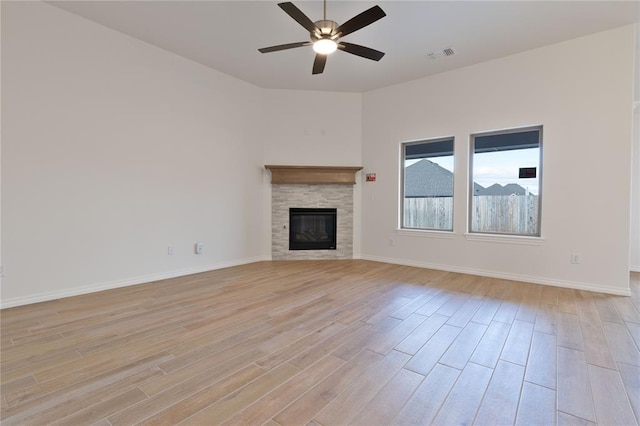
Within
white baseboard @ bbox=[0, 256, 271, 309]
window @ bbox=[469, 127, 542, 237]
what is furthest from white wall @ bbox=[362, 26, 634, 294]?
white baseboard @ bbox=[0, 256, 271, 309]

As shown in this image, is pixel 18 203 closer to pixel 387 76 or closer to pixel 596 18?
pixel 387 76

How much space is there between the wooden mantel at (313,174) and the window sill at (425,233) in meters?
1.36

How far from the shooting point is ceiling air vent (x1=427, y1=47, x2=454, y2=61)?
405 centimetres

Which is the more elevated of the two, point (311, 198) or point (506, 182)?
point (506, 182)

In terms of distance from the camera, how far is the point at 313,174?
555 cm

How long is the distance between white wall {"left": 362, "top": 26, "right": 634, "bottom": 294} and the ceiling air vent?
0.60 metres

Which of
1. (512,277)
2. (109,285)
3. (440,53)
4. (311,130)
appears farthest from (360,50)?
(109,285)

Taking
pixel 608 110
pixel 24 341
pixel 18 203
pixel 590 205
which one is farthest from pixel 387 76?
pixel 24 341

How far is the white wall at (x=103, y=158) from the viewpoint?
301cm

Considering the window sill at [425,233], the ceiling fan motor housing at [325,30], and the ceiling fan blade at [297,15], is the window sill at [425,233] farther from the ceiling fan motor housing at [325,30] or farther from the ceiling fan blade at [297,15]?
the ceiling fan blade at [297,15]

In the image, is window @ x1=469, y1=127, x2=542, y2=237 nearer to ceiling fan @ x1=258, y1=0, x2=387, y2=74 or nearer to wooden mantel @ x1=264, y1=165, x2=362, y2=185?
wooden mantel @ x1=264, y1=165, x2=362, y2=185

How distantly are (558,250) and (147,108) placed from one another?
→ 19.3ft

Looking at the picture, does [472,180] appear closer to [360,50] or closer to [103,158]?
[360,50]

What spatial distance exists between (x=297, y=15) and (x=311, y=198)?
3.45 m
